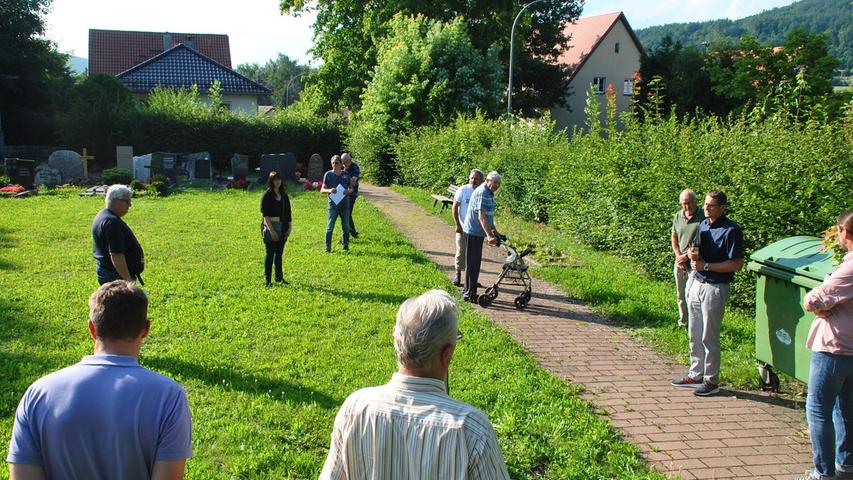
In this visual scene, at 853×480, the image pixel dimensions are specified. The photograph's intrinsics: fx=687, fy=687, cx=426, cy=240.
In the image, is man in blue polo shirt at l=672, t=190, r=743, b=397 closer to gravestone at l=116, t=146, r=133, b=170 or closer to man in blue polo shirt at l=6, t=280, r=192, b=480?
man in blue polo shirt at l=6, t=280, r=192, b=480

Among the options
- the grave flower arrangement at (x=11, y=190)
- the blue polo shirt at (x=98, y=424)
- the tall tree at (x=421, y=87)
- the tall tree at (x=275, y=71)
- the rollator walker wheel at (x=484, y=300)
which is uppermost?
the tall tree at (x=275, y=71)

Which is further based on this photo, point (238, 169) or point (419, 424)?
point (238, 169)

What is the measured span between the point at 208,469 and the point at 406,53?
943 inches

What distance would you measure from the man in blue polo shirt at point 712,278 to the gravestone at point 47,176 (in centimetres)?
2379

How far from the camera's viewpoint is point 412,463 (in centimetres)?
245

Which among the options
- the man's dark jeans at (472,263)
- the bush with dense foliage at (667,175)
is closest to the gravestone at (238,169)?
the bush with dense foliage at (667,175)

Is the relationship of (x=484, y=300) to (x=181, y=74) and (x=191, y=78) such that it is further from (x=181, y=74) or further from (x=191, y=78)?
(x=181, y=74)

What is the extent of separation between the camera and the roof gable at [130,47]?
171 feet

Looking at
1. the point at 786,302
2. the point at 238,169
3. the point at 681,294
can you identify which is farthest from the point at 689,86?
the point at 786,302

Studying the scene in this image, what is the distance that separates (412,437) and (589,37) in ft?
185

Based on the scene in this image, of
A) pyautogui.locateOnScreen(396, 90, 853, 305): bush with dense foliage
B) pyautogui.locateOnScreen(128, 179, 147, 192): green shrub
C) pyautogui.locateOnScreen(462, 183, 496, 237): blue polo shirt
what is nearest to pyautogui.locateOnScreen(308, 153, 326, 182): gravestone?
pyautogui.locateOnScreen(128, 179, 147, 192): green shrub

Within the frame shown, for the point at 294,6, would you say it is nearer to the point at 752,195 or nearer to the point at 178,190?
the point at 178,190

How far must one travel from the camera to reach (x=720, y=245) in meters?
6.41

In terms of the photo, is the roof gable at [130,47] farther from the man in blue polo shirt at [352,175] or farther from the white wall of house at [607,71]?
the man in blue polo shirt at [352,175]
